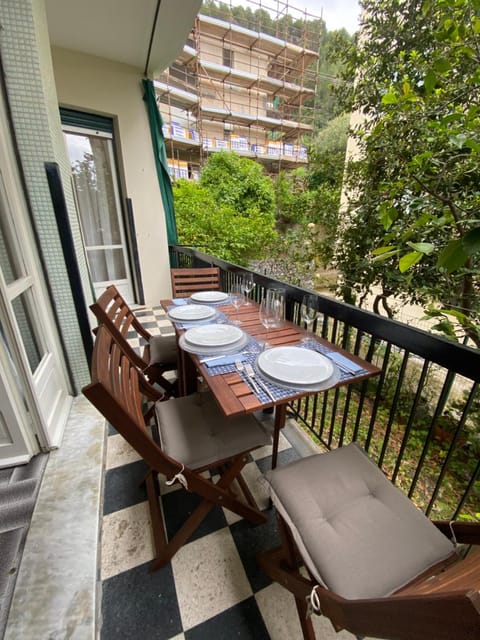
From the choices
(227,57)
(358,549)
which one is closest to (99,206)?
(358,549)

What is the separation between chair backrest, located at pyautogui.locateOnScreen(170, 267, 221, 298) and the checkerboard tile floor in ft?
5.02

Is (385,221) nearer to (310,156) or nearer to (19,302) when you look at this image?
(19,302)

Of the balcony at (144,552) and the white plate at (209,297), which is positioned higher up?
the white plate at (209,297)

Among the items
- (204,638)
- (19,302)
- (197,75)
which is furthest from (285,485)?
(197,75)

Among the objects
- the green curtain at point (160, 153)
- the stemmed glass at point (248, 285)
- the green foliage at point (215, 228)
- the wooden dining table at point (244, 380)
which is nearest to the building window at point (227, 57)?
the green foliage at point (215, 228)

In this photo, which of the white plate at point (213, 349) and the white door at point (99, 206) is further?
the white door at point (99, 206)

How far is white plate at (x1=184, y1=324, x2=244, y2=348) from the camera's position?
1.23 m

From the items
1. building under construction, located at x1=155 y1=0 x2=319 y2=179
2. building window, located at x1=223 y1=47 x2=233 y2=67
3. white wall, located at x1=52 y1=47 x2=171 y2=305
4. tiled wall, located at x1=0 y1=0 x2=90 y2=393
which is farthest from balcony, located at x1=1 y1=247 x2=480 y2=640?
building window, located at x1=223 y1=47 x2=233 y2=67

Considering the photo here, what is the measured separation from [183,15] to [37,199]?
2.29 metres

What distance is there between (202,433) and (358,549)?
25.6 inches

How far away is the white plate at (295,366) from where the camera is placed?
965 mm

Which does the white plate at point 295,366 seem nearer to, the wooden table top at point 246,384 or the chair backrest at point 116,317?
the wooden table top at point 246,384

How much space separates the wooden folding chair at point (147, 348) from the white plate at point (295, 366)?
0.77 meters

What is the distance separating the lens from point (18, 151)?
1471 millimetres
